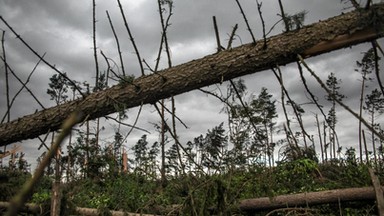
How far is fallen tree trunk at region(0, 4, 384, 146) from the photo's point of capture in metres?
3.15

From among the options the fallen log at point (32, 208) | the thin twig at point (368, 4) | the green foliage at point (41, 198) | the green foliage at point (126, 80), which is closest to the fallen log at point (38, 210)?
the fallen log at point (32, 208)

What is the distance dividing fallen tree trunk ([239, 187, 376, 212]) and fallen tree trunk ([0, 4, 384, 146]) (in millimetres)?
2588

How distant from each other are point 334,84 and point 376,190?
31251 millimetres

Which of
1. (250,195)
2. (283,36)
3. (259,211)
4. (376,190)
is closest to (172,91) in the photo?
(283,36)

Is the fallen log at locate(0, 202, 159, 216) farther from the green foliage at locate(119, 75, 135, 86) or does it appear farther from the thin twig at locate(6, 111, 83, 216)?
the thin twig at locate(6, 111, 83, 216)

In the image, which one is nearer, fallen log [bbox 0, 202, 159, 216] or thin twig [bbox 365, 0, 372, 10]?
thin twig [bbox 365, 0, 372, 10]

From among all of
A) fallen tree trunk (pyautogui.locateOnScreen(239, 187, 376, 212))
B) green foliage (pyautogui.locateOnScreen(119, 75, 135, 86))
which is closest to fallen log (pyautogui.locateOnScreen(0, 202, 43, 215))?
green foliage (pyautogui.locateOnScreen(119, 75, 135, 86))

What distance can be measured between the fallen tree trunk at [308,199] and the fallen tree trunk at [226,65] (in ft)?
8.49

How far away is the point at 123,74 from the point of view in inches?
161

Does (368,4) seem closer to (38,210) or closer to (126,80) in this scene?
(126,80)

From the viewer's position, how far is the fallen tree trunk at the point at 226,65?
3152 mm

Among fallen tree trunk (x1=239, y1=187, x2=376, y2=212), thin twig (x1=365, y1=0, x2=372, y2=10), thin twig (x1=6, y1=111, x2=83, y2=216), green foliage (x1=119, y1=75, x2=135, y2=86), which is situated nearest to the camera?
thin twig (x1=6, y1=111, x2=83, y2=216)

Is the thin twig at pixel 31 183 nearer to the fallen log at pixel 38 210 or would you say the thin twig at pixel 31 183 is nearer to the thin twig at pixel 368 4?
the thin twig at pixel 368 4

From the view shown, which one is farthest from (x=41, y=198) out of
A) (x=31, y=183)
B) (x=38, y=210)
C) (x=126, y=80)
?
(x=31, y=183)
